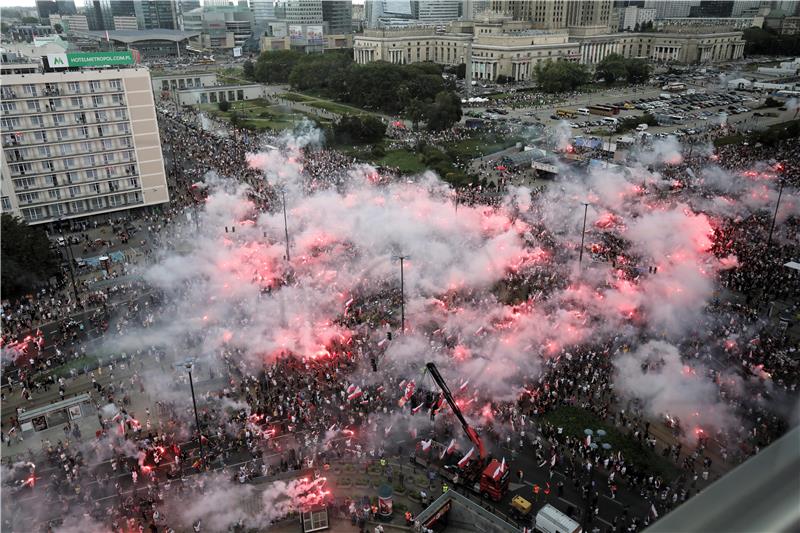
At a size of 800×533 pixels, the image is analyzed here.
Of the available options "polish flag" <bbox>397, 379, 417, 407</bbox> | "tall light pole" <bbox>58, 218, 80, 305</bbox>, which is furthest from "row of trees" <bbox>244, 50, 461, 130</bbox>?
"polish flag" <bbox>397, 379, 417, 407</bbox>

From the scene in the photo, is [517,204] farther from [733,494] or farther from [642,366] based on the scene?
[733,494]

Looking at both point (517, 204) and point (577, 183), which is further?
point (577, 183)

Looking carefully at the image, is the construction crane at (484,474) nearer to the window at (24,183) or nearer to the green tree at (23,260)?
the green tree at (23,260)

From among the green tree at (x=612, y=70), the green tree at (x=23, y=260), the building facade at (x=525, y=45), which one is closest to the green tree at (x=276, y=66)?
the building facade at (x=525, y=45)

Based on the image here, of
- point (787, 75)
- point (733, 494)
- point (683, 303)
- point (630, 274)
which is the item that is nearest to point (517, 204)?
point (630, 274)

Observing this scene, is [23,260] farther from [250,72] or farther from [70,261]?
[250,72]

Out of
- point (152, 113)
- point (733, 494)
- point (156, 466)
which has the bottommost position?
point (156, 466)
